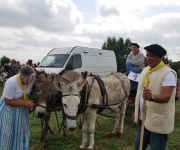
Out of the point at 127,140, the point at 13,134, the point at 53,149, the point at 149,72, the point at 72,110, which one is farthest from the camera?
the point at 127,140

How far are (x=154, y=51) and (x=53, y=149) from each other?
3191 mm

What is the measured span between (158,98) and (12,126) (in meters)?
2.19

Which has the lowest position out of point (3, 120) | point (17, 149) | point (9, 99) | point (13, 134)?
point (17, 149)

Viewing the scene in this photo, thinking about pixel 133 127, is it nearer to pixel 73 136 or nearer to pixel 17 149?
pixel 73 136

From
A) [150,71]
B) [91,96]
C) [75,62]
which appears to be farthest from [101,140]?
[75,62]

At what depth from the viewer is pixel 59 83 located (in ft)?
12.8

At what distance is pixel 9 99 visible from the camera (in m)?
3.03

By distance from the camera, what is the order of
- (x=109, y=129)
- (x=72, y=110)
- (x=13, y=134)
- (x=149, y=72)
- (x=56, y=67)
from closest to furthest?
(x=149, y=72)
(x=13, y=134)
(x=72, y=110)
(x=109, y=129)
(x=56, y=67)

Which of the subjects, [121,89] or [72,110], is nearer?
[72,110]

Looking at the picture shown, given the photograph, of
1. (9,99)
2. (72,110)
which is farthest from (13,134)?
(72,110)

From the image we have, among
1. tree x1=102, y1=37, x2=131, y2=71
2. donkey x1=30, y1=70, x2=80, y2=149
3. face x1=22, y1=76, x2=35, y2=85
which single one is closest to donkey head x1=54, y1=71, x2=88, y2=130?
donkey x1=30, y1=70, x2=80, y2=149

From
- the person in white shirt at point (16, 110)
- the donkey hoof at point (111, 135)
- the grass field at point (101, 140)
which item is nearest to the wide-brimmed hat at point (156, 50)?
the person in white shirt at point (16, 110)

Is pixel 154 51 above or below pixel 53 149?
A: above

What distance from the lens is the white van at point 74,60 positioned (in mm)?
11539
